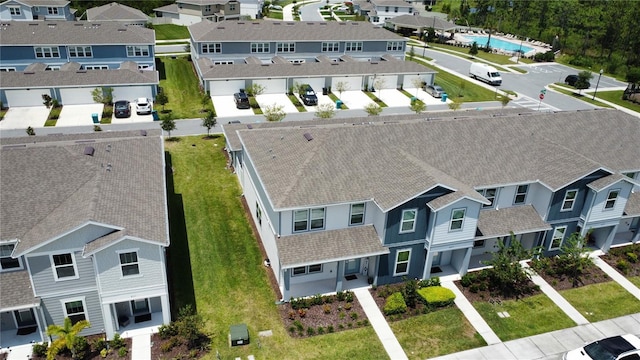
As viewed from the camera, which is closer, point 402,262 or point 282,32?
point 402,262

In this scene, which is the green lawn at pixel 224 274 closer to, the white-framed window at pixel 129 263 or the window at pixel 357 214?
the white-framed window at pixel 129 263

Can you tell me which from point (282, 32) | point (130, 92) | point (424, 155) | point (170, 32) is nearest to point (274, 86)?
point (282, 32)

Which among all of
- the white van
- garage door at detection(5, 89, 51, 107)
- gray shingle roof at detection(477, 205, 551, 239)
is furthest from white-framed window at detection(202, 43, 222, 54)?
gray shingle roof at detection(477, 205, 551, 239)

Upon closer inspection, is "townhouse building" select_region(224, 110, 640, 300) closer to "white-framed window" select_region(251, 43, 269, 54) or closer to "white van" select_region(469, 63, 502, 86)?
"white van" select_region(469, 63, 502, 86)

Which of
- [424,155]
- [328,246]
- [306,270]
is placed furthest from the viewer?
[424,155]

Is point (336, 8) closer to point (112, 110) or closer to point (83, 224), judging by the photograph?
point (112, 110)

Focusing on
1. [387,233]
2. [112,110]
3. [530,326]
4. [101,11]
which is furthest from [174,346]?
[101,11]

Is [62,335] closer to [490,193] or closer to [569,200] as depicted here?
[490,193]
